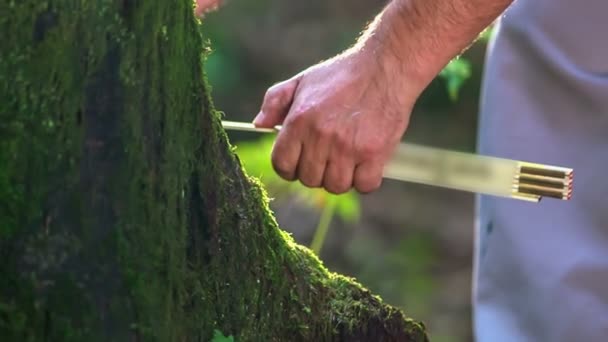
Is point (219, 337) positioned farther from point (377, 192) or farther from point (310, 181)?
point (377, 192)

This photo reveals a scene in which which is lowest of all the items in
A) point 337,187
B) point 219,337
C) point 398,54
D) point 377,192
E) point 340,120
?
point 377,192

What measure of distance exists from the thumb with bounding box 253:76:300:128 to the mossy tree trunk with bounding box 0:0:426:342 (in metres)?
0.49

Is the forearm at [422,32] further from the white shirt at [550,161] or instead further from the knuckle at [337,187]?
the white shirt at [550,161]

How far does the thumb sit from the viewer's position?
1888 millimetres

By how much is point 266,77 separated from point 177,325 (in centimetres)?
525

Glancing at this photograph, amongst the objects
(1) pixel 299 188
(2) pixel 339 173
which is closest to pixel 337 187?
(2) pixel 339 173

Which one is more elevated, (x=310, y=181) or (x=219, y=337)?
(x=310, y=181)

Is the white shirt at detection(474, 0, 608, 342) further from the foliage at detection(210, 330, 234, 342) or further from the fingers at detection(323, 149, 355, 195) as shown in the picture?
the foliage at detection(210, 330, 234, 342)

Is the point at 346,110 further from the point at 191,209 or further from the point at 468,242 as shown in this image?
the point at 468,242

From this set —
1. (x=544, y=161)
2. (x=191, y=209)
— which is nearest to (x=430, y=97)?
(x=544, y=161)

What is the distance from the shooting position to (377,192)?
6.26m

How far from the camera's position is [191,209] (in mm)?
1400

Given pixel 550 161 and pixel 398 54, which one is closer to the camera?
pixel 398 54

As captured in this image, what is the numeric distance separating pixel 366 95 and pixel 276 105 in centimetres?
15
